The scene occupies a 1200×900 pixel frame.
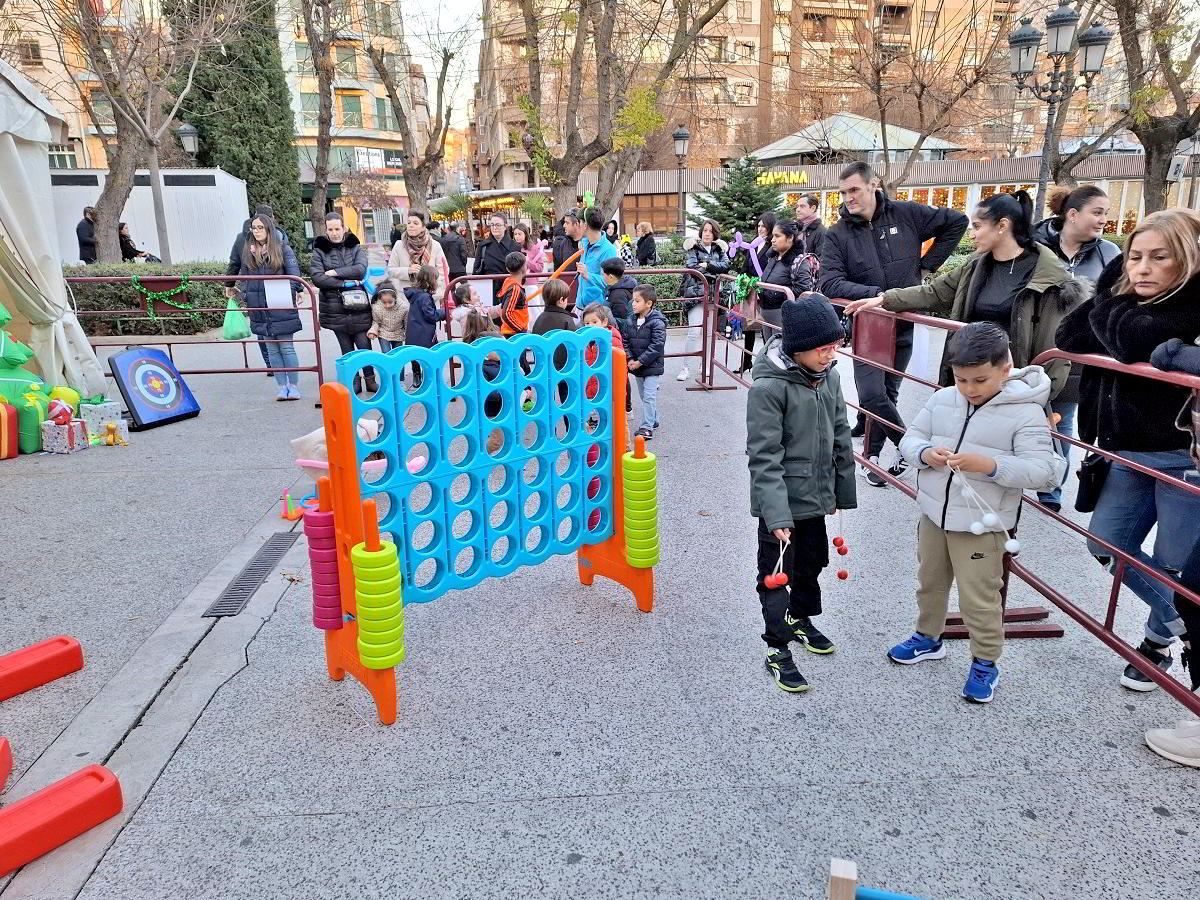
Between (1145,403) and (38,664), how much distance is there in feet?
15.2

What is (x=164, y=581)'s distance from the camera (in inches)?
180

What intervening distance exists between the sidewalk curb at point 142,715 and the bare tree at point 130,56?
12.3 m

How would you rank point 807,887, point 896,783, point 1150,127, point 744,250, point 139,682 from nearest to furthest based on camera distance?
point 807,887, point 896,783, point 139,682, point 744,250, point 1150,127

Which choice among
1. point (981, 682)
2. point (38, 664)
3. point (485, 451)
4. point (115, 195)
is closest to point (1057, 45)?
point (981, 682)

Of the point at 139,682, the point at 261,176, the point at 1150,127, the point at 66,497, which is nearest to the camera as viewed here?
the point at 139,682

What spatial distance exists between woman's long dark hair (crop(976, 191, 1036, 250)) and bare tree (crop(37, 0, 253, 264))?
13.4 metres

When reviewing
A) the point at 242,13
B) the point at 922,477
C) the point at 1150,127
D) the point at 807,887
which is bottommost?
the point at 807,887

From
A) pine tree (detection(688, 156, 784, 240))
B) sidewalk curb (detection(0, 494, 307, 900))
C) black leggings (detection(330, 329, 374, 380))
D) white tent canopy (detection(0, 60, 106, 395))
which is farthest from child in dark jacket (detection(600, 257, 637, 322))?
pine tree (detection(688, 156, 784, 240))

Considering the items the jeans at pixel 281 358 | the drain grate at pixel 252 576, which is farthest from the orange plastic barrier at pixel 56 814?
the jeans at pixel 281 358

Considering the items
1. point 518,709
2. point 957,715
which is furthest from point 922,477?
point 518,709

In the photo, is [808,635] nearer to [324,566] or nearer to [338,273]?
[324,566]

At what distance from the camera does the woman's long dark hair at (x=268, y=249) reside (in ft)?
29.1

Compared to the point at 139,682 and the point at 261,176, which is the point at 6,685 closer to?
the point at 139,682

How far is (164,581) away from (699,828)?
3.36 meters
